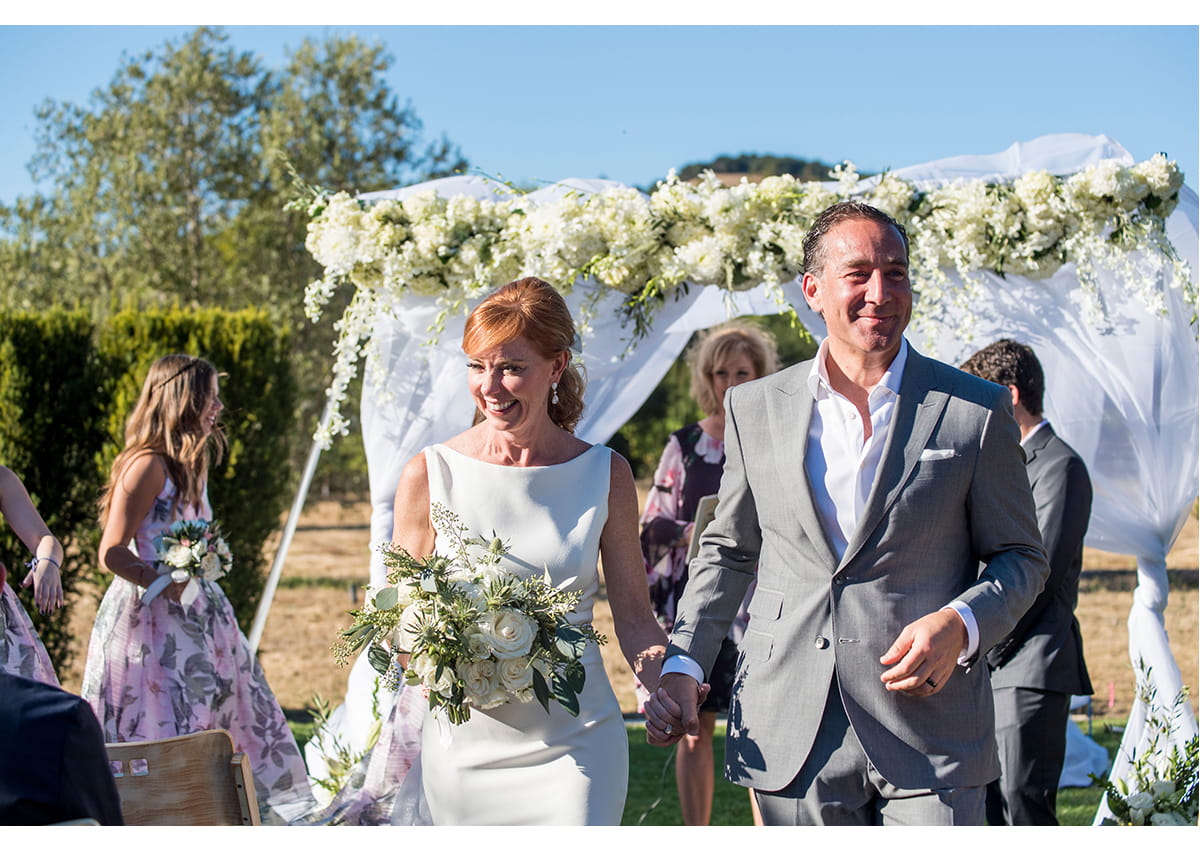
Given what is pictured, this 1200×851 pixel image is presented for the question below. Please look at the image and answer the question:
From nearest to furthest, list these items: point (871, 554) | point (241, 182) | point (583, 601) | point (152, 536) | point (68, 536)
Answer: point (871, 554) → point (583, 601) → point (152, 536) → point (68, 536) → point (241, 182)

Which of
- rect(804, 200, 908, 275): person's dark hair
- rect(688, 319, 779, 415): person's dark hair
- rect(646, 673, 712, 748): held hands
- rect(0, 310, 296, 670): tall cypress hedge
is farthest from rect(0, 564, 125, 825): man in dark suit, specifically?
rect(0, 310, 296, 670): tall cypress hedge

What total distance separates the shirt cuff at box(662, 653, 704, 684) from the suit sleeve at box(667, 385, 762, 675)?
0.03 metres

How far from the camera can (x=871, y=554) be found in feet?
8.27

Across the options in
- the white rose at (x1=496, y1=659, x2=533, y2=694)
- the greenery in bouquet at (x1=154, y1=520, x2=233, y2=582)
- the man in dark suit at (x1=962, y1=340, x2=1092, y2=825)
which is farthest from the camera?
the greenery in bouquet at (x1=154, y1=520, x2=233, y2=582)

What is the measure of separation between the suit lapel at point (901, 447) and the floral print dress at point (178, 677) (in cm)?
368

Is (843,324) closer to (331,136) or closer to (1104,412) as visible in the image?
(1104,412)

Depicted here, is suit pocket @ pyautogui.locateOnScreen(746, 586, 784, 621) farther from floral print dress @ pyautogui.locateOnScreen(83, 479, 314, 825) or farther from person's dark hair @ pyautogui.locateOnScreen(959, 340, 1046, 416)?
floral print dress @ pyautogui.locateOnScreen(83, 479, 314, 825)

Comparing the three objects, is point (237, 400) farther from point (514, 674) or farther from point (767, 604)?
point (767, 604)

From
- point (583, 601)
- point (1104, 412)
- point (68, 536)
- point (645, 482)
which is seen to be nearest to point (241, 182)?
point (68, 536)

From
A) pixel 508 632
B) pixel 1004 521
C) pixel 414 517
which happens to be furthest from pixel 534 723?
pixel 1004 521

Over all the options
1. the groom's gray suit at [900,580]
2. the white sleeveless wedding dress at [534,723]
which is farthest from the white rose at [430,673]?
the groom's gray suit at [900,580]

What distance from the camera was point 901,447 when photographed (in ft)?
8.25

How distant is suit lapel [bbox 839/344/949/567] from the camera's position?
249cm

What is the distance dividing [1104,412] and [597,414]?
2.41m
